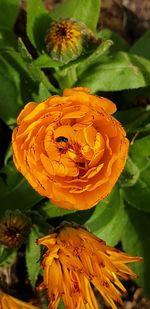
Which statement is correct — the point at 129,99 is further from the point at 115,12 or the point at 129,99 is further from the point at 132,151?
the point at 115,12

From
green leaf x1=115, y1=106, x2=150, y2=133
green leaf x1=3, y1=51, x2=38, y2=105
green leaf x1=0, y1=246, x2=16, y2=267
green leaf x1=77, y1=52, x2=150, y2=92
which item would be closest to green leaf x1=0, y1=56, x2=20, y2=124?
green leaf x1=3, y1=51, x2=38, y2=105

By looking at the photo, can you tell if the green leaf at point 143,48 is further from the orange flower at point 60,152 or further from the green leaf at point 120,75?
the orange flower at point 60,152

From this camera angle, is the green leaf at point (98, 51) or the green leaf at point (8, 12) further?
the green leaf at point (8, 12)

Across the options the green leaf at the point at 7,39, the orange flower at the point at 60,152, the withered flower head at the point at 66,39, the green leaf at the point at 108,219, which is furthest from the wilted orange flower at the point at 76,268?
the green leaf at the point at 7,39

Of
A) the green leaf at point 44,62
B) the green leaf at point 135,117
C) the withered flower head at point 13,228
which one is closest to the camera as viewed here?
the withered flower head at point 13,228

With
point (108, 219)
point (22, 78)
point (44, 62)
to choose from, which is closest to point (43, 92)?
point (44, 62)

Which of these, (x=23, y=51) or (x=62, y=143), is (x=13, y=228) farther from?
(x=23, y=51)

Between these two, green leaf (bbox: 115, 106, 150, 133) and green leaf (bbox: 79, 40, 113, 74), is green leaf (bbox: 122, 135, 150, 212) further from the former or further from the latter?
green leaf (bbox: 79, 40, 113, 74)
